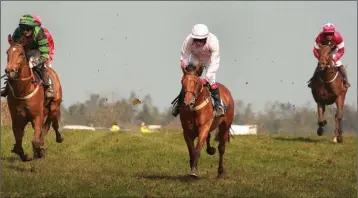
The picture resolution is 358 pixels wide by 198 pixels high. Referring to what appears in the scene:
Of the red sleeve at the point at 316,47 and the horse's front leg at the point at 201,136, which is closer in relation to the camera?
the horse's front leg at the point at 201,136

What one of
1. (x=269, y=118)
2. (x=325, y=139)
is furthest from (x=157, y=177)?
(x=269, y=118)

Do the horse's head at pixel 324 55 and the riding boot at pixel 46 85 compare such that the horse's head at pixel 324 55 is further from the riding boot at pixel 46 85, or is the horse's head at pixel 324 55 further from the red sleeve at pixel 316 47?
the riding boot at pixel 46 85

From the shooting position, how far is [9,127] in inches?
1428

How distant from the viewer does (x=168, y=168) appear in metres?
22.0

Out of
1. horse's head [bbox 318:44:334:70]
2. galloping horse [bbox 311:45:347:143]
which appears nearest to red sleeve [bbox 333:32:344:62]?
galloping horse [bbox 311:45:347:143]

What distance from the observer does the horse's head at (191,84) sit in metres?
16.5

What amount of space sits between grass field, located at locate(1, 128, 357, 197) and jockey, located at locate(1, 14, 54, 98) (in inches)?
91.9

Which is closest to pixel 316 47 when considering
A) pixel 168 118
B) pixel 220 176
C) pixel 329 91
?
pixel 329 91

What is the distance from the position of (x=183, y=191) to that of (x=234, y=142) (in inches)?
614

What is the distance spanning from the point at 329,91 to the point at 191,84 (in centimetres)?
1475

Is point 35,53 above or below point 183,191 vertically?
above

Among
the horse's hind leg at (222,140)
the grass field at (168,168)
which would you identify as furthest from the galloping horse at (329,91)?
the horse's hind leg at (222,140)

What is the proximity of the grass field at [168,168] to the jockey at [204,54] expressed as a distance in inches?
81.4

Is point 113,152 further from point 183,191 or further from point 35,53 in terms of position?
point 183,191
